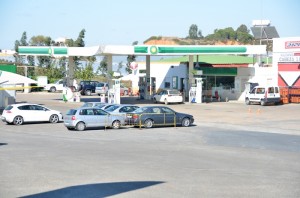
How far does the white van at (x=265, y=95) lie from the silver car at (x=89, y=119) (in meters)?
22.5

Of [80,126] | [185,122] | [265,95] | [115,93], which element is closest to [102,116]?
[80,126]

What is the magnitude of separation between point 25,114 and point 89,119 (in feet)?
17.6

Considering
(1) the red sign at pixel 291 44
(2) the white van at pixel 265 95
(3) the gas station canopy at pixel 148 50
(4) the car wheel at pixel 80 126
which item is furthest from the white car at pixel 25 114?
(1) the red sign at pixel 291 44

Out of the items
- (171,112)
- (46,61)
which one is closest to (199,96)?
(171,112)

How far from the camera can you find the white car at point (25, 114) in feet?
107

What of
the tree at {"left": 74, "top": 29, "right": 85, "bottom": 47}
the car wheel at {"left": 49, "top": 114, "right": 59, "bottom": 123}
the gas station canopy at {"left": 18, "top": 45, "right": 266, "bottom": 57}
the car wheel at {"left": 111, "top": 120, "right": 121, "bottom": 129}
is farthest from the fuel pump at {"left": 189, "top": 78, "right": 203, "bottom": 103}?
the tree at {"left": 74, "top": 29, "right": 85, "bottom": 47}

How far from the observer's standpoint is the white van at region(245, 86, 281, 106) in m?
49.7

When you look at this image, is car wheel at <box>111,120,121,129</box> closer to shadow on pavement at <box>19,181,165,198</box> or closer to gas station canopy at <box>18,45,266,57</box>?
shadow on pavement at <box>19,181,165,198</box>

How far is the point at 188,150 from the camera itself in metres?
21.8

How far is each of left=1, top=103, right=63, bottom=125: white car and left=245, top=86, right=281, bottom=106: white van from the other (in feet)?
75.3

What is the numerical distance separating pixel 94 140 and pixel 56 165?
7996mm

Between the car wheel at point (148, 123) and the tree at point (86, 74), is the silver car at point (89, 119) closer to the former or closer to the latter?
the car wheel at point (148, 123)

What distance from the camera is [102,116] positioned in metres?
30.2

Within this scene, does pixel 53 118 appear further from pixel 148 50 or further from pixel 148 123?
pixel 148 50
